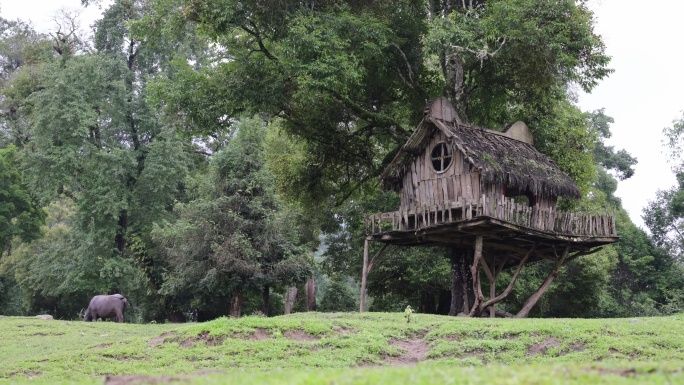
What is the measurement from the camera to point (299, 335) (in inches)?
650

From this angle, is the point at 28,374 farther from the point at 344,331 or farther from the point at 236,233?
the point at 236,233

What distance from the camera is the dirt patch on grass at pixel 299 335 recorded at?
Result: 16297 mm

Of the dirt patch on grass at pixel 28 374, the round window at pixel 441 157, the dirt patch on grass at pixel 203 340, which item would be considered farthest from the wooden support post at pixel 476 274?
the dirt patch on grass at pixel 28 374

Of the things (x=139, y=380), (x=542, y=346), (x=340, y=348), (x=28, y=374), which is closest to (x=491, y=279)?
(x=542, y=346)

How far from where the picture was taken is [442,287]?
36.2m

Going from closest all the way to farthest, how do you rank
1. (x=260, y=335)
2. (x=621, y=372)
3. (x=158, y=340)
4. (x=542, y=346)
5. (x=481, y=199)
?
(x=621, y=372) → (x=542, y=346) → (x=260, y=335) → (x=158, y=340) → (x=481, y=199)

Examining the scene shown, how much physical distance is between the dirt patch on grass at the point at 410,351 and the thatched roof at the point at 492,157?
8062 millimetres

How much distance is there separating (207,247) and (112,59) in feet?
51.2

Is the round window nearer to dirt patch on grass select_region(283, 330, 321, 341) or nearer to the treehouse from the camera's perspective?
the treehouse

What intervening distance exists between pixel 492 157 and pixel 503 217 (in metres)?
2.28

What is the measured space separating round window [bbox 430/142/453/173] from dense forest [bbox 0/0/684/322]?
302cm

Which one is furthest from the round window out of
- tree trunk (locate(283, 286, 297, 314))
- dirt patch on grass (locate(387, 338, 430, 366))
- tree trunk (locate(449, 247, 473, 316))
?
tree trunk (locate(283, 286, 297, 314))

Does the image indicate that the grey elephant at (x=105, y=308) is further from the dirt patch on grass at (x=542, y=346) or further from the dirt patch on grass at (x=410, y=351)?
the dirt patch on grass at (x=542, y=346)

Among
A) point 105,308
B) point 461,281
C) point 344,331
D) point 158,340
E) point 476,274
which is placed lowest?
point 158,340
